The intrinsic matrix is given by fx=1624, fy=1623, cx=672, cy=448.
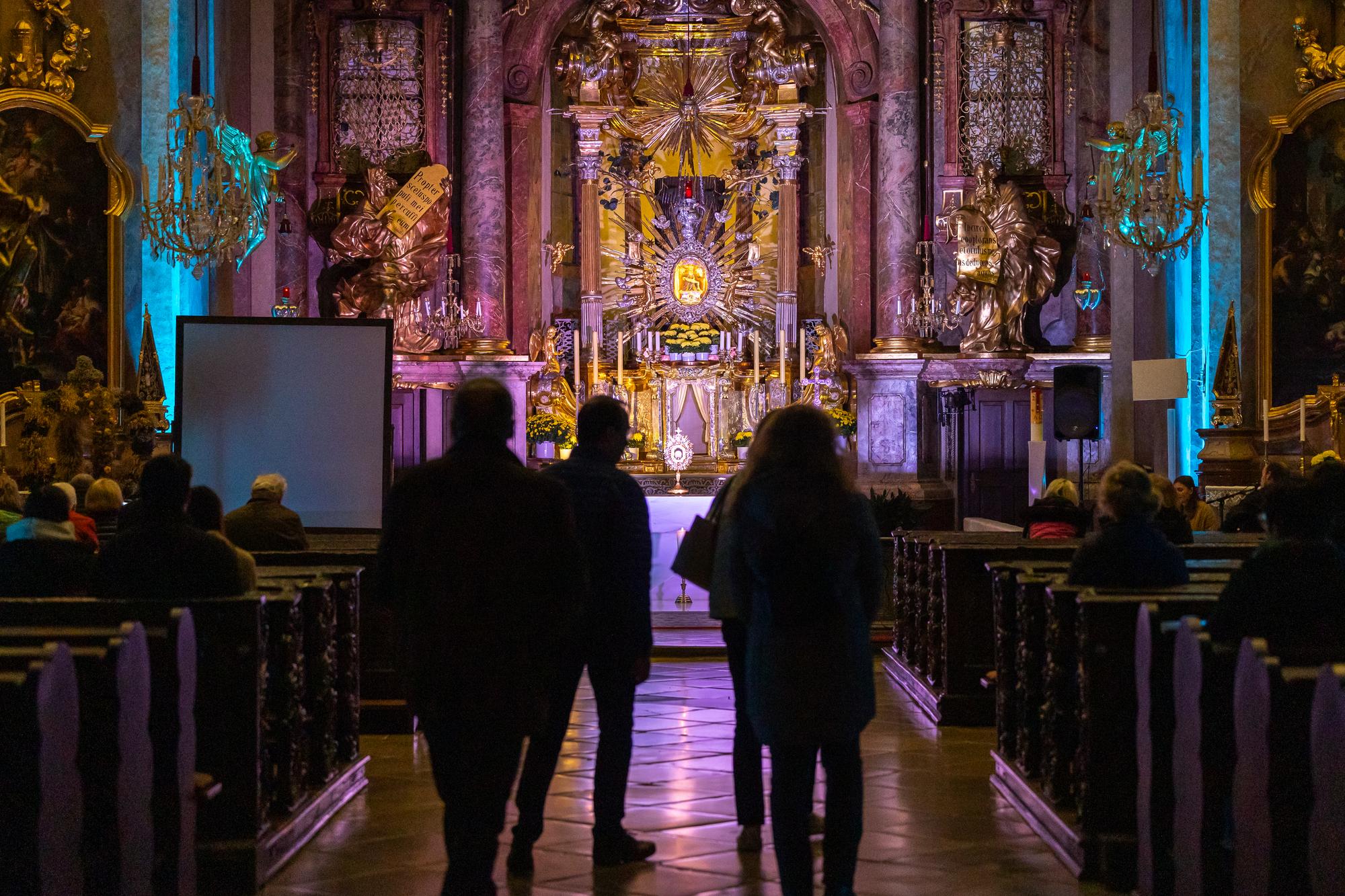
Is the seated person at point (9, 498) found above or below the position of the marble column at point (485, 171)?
below

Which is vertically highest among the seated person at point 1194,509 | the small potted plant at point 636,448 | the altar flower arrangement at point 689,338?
the altar flower arrangement at point 689,338

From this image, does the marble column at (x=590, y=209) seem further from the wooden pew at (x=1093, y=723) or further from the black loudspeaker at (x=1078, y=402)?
the wooden pew at (x=1093, y=723)

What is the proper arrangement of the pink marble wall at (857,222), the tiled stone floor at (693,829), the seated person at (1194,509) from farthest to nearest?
the pink marble wall at (857,222) < the seated person at (1194,509) < the tiled stone floor at (693,829)

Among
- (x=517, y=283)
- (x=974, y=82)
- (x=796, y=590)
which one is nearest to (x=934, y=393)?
(x=974, y=82)

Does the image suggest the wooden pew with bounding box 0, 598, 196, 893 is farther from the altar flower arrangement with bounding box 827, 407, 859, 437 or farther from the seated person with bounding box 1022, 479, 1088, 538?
the altar flower arrangement with bounding box 827, 407, 859, 437

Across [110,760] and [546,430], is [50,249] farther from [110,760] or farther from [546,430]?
[110,760]

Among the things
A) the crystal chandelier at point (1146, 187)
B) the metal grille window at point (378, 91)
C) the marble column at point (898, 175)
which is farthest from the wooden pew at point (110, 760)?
the metal grille window at point (378, 91)

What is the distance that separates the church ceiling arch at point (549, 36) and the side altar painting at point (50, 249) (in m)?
5.37

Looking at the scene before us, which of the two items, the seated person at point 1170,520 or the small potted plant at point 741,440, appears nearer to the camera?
the seated person at point 1170,520

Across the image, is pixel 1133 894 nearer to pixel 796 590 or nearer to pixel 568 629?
pixel 796 590

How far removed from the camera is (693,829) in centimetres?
580

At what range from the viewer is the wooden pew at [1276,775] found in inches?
157

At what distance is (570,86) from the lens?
57.0 ft

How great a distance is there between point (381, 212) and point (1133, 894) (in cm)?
1255
